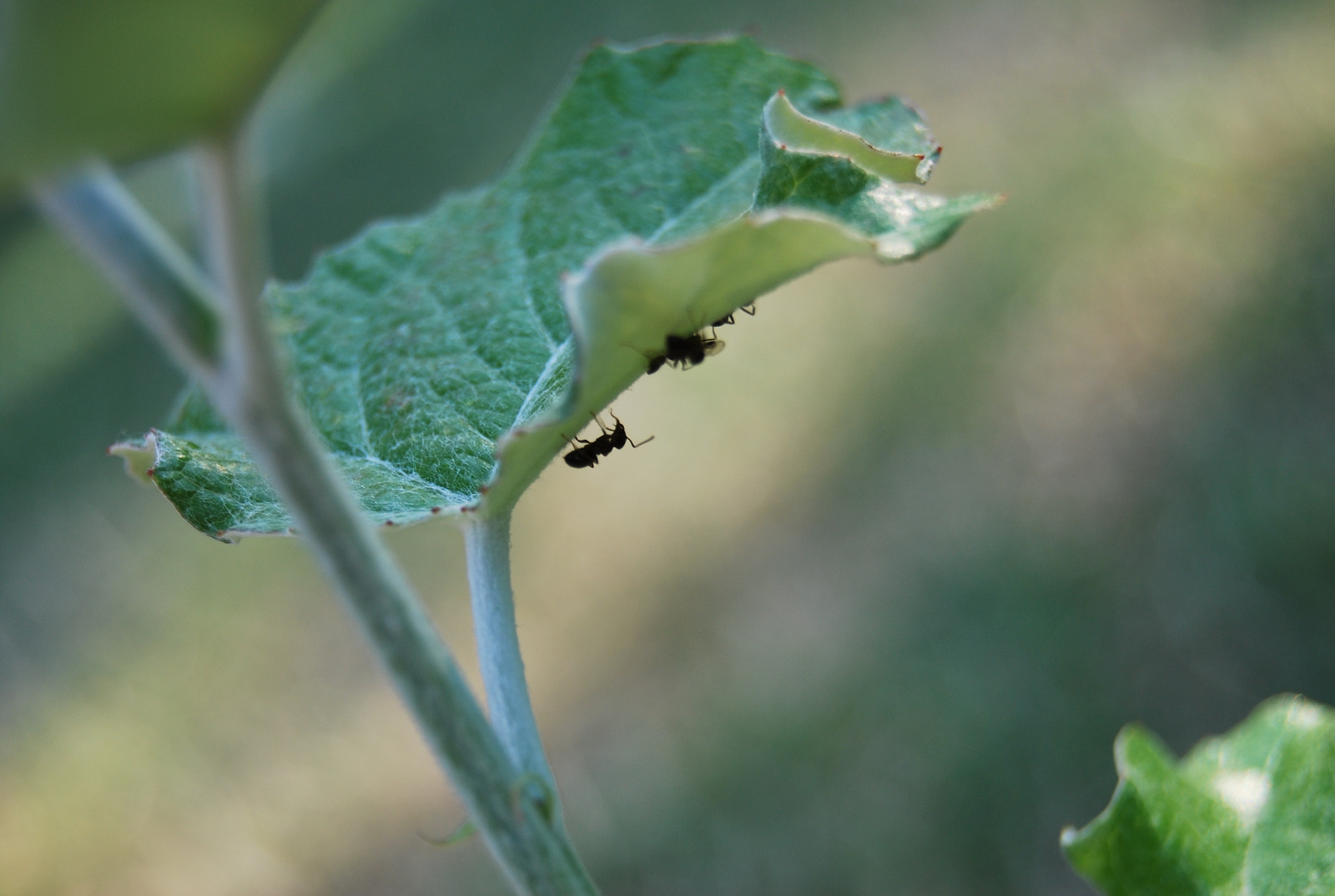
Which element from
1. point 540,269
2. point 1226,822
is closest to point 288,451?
point 540,269

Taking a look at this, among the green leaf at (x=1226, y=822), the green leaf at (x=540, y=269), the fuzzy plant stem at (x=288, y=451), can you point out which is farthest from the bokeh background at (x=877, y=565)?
the fuzzy plant stem at (x=288, y=451)

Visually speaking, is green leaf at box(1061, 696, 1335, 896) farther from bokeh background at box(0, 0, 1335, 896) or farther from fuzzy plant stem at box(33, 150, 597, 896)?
bokeh background at box(0, 0, 1335, 896)

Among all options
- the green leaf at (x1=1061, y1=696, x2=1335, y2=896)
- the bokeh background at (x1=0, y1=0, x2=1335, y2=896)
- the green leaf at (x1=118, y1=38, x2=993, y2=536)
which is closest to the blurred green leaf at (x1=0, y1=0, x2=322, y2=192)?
the green leaf at (x1=118, y1=38, x2=993, y2=536)

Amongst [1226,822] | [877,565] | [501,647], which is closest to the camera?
[501,647]

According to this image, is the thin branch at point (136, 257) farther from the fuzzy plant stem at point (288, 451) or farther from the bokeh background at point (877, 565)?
the bokeh background at point (877, 565)

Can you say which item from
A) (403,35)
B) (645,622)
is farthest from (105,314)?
(645,622)

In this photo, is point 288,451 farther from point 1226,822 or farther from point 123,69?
point 1226,822
